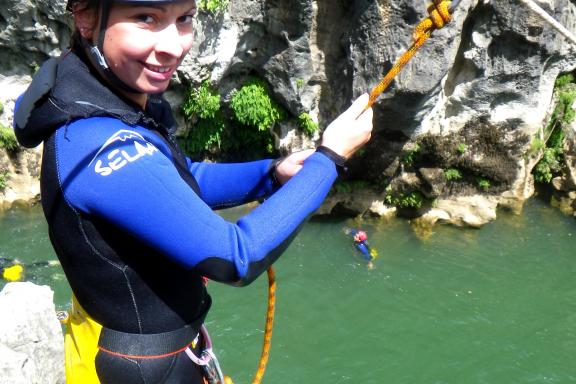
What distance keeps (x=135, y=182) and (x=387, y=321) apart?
578 centimetres

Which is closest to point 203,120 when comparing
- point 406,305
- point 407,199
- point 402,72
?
point 402,72

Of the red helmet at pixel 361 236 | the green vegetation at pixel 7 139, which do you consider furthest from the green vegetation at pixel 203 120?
the red helmet at pixel 361 236

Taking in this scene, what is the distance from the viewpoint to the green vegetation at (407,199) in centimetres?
866

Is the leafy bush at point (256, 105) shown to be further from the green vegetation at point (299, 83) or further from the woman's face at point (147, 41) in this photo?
the woman's face at point (147, 41)

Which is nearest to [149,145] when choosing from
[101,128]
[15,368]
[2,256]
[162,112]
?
[101,128]

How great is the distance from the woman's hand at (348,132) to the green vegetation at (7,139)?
319 inches

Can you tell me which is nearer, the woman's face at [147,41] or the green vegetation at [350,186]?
the woman's face at [147,41]

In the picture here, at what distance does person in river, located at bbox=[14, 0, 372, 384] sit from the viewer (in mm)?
1232

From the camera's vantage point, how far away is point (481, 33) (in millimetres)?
7648

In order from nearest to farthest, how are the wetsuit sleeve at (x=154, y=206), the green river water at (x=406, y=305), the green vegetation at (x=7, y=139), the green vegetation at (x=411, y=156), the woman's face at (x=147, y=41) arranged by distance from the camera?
the wetsuit sleeve at (x=154, y=206) < the woman's face at (x=147, y=41) < the green river water at (x=406, y=305) < the green vegetation at (x=7, y=139) < the green vegetation at (x=411, y=156)

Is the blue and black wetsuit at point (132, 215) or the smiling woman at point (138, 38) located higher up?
the smiling woman at point (138, 38)

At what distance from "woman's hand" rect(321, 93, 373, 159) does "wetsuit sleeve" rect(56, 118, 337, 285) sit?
307mm

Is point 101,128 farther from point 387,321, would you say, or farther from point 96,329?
point 387,321

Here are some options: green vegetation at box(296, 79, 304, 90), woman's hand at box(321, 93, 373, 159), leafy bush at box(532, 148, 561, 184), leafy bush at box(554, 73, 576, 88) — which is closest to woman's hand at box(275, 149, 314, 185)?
woman's hand at box(321, 93, 373, 159)
